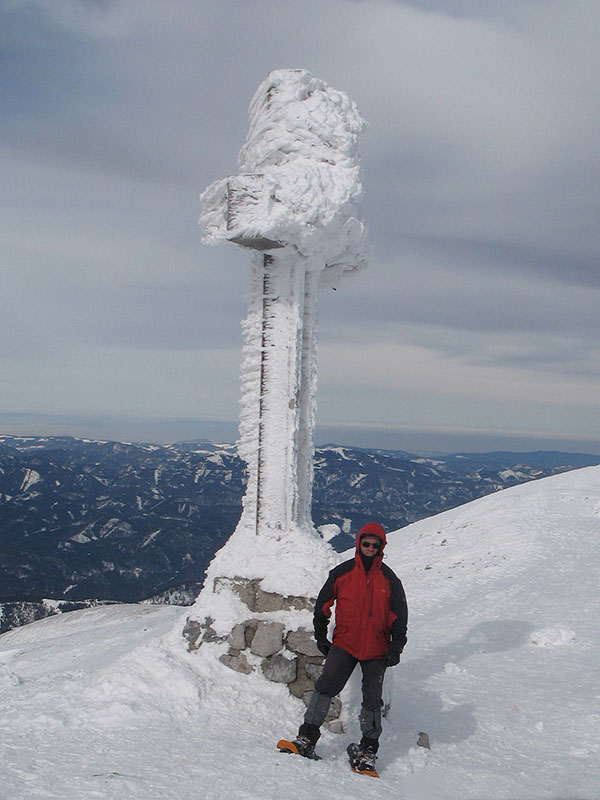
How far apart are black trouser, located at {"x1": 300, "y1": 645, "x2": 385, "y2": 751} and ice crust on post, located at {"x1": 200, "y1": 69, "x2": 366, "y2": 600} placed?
2.00m

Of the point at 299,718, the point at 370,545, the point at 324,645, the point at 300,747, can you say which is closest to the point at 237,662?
the point at 299,718

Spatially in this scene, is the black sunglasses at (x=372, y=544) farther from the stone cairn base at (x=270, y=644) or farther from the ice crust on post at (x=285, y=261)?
the ice crust on post at (x=285, y=261)

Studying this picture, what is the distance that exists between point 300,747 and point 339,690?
1.86 ft

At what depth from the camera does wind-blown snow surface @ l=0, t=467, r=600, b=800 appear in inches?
187

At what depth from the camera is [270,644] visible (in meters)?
6.98

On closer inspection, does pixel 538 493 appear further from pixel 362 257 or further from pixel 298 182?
pixel 298 182

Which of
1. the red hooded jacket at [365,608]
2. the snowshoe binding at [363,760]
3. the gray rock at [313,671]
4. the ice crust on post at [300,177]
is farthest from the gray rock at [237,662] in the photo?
the ice crust on post at [300,177]

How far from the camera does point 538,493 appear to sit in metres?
22.6

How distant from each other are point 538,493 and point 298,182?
18090 millimetres

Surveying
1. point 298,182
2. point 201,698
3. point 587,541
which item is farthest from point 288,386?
point 587,541

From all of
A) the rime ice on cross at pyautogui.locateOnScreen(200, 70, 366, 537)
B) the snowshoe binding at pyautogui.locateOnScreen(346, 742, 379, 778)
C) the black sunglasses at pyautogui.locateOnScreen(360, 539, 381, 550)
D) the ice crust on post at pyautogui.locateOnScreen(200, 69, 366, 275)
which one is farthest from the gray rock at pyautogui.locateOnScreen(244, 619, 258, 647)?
the ice crust on post at pyautogui.locateOnScreen(200, 69, 366, 275)

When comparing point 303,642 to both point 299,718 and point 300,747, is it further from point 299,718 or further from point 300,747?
point 300,747

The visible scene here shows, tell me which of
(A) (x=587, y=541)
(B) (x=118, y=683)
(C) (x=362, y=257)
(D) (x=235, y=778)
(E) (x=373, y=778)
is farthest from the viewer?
(A) (x=587, y=541)

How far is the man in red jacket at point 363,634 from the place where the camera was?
5594 millimetres
